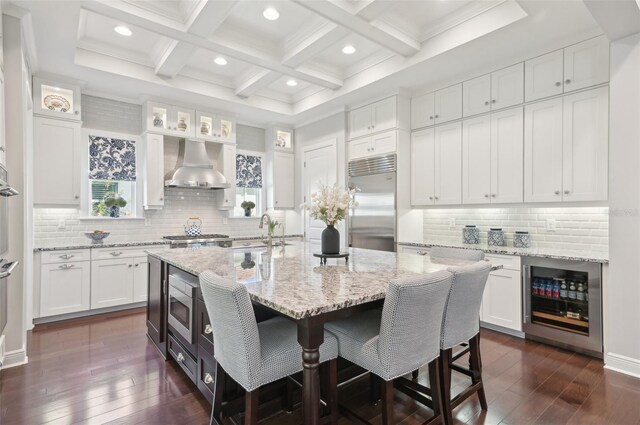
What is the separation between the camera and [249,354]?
1491 millimetres

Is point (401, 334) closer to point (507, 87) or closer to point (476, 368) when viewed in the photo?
point (476, 368)

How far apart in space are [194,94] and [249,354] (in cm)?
427

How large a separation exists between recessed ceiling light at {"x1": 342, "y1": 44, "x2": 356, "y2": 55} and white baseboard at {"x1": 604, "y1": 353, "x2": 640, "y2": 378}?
3.85 meters

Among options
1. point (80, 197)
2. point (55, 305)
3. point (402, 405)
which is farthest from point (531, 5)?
point (55, 305)

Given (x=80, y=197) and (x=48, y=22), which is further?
(x=80, y=197)

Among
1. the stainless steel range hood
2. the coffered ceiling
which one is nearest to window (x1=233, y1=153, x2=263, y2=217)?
the stainless steel range hood

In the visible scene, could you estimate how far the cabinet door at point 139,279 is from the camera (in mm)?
4539

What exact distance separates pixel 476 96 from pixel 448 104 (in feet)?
1.16

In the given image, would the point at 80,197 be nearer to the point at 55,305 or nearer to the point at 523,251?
the point at 55,305

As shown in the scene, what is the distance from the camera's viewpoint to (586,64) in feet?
10.6

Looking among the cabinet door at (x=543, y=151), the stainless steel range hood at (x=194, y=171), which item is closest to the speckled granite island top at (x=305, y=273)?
the cabinet door at (x=543, y=151)

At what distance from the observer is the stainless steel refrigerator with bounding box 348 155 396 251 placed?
4.67m

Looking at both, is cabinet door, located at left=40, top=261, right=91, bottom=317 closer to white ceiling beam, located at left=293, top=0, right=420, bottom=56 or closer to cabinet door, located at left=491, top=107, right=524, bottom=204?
white ceiling beam, located at left=293, top=0, right=420, bottom=56

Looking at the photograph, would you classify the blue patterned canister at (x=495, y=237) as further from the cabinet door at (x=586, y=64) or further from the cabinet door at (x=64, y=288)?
the cabinet door at (x=64, y=288)
